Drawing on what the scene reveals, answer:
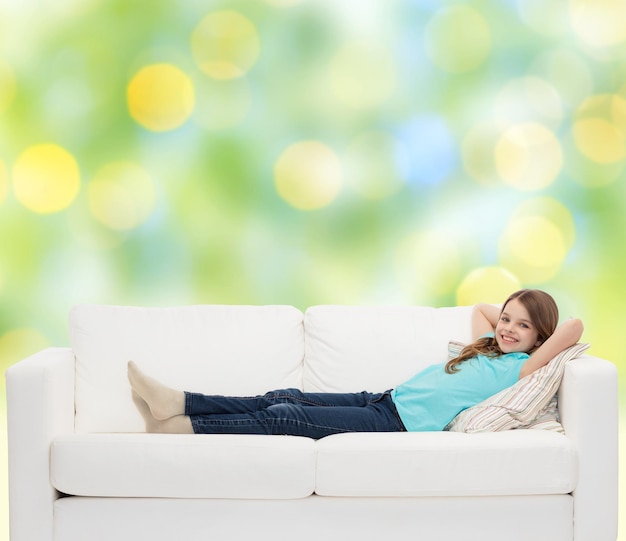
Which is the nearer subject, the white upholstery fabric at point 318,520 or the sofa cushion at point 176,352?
the white upholstery fabric at point 318,520

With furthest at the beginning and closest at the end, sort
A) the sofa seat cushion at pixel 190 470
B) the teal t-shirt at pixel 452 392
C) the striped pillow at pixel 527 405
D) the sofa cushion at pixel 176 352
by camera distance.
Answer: the sofa cushion at pixel 176 352 → the teal t-shirt at pixel 452 392 → the striped pillow at pixel 527 405 → the sofa seat cushion at pixel 190 470

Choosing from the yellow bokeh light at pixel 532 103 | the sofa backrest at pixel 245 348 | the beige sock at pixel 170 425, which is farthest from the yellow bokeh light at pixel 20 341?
the yellow bokeh light at pixel 532 103

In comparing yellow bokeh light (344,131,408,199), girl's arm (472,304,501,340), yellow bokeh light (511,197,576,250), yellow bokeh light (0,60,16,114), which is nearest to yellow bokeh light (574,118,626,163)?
yellow bokeh light (511,197,576,250)

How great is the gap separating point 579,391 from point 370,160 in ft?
5.02

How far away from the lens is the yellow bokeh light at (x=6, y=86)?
370cm

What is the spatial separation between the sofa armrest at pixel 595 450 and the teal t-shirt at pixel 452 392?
278 mm

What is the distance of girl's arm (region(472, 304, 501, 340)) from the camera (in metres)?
2.95

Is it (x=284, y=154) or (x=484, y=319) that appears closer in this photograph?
(x=484, y=319)

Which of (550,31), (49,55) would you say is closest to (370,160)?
(550,31)

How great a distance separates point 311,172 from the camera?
146 inches

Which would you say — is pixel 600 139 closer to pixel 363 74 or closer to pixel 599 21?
pixel 599 21

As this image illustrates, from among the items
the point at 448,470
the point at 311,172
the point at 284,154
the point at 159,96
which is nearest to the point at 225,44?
the point at 159,96

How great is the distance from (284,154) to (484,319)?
1.19 m

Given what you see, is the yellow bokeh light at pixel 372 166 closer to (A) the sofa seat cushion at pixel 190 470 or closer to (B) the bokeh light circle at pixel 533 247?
(B) the bokeh light circle at pixel 533 247
